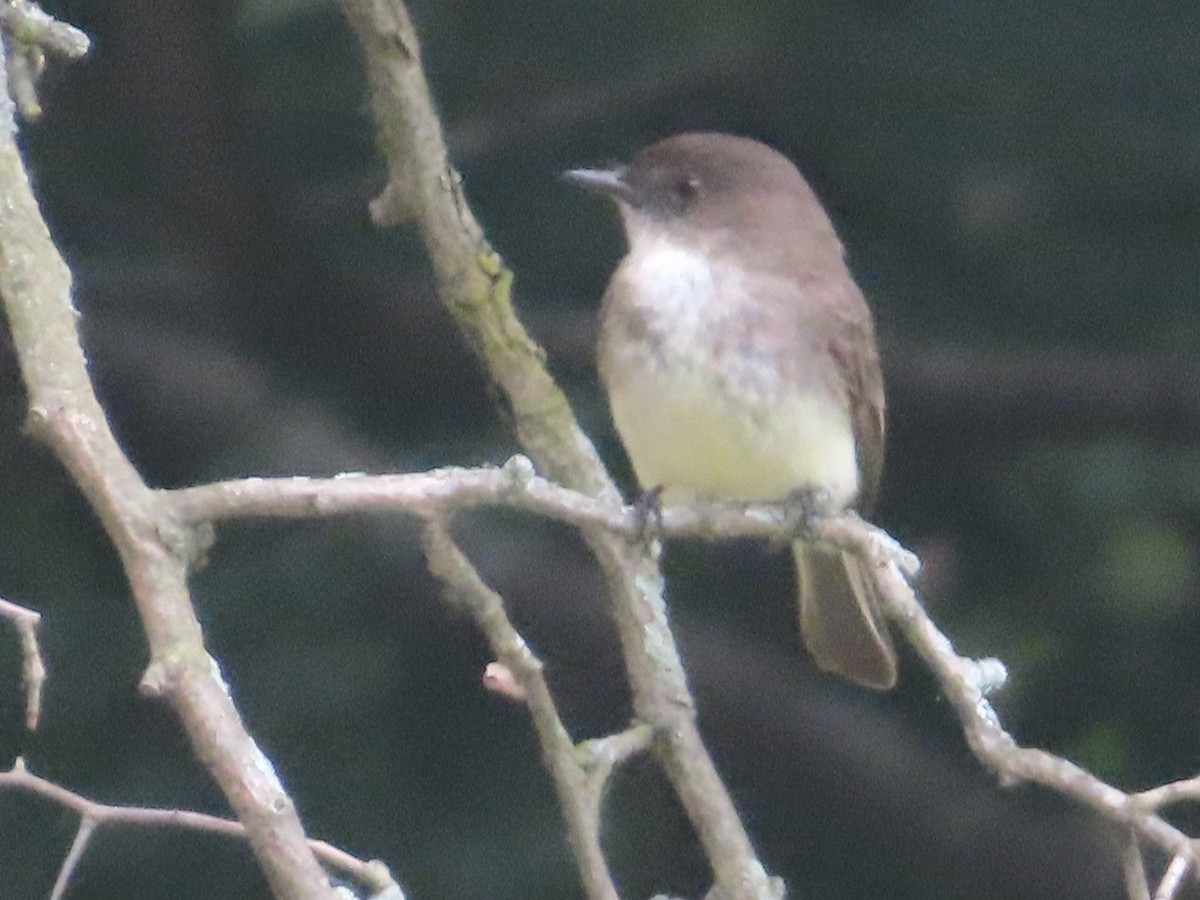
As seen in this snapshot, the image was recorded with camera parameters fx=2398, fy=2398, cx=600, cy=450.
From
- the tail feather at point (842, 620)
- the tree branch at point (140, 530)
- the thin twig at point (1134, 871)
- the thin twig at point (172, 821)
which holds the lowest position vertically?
the tail feather at point (842, 620)

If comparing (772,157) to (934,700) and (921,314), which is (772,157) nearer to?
(921,314)

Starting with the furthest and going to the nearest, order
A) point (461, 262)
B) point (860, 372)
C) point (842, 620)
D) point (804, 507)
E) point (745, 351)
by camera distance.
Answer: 1. point (842, 620)
2. point (860, 372)
3. point (745, 351)
4. point (804, 507)
5. point (461, 262)

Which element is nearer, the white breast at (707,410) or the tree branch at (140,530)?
the tree branch at (140,530)

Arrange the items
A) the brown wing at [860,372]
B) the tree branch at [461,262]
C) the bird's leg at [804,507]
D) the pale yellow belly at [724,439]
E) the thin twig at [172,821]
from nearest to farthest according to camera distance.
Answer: the thin twig at [172,821] < the bird's leg at [804,507] < the tree branch at [461,262] < the pale yellow belly at [724,439] < the brown wing at [860,372]

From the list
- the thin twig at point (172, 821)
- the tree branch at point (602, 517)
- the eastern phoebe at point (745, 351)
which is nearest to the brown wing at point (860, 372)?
the eastern phoebe at point (745, 351)

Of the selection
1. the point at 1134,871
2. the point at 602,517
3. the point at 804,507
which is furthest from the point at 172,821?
the point at 804,507

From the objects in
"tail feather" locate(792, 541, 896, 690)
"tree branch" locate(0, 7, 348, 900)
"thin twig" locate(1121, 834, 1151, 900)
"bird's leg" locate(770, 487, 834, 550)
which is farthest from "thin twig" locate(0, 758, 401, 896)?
"tail feather" locate(792, 541, 896, 690)

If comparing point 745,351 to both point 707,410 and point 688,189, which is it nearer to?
point 707,410

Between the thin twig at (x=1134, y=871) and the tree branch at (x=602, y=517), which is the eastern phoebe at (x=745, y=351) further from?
the thin twig at (x=1134, y=871)
